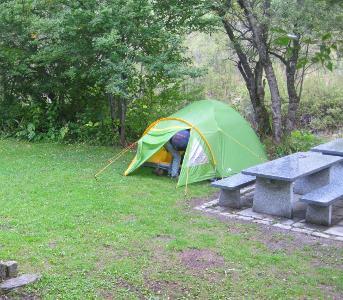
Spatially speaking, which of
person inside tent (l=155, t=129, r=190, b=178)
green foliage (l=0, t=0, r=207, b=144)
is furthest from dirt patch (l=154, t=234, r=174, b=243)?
green foliage (l=0, t=0, r=207, b=144)

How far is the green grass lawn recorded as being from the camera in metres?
4.38

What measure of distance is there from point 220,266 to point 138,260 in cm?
80

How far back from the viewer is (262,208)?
260 inches

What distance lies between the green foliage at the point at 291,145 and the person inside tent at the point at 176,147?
2154 mm

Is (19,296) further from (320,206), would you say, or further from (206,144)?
(206,144)

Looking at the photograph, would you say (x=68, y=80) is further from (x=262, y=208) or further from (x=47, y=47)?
(x=262, y=208)

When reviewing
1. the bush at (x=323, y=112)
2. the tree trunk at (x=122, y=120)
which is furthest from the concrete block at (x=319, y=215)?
the bush at (x=323, y=112)

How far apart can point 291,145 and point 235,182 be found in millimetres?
3339

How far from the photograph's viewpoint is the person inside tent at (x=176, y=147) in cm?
830

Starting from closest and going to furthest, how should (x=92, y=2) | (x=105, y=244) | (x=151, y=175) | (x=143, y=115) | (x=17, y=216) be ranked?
(x=105, y=244), (x=17, y=216), (x=151, y=175), (x=92, y=2), (x=143, y=115)

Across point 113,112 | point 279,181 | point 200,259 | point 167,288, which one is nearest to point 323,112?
point 113,112

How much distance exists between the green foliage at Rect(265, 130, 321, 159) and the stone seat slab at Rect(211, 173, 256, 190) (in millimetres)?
2664

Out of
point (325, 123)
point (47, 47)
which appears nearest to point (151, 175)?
point (47, 47)

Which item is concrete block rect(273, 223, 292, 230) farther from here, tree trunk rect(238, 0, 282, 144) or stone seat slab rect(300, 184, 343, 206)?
tree trunk rect(238, 0, 282, 144)
